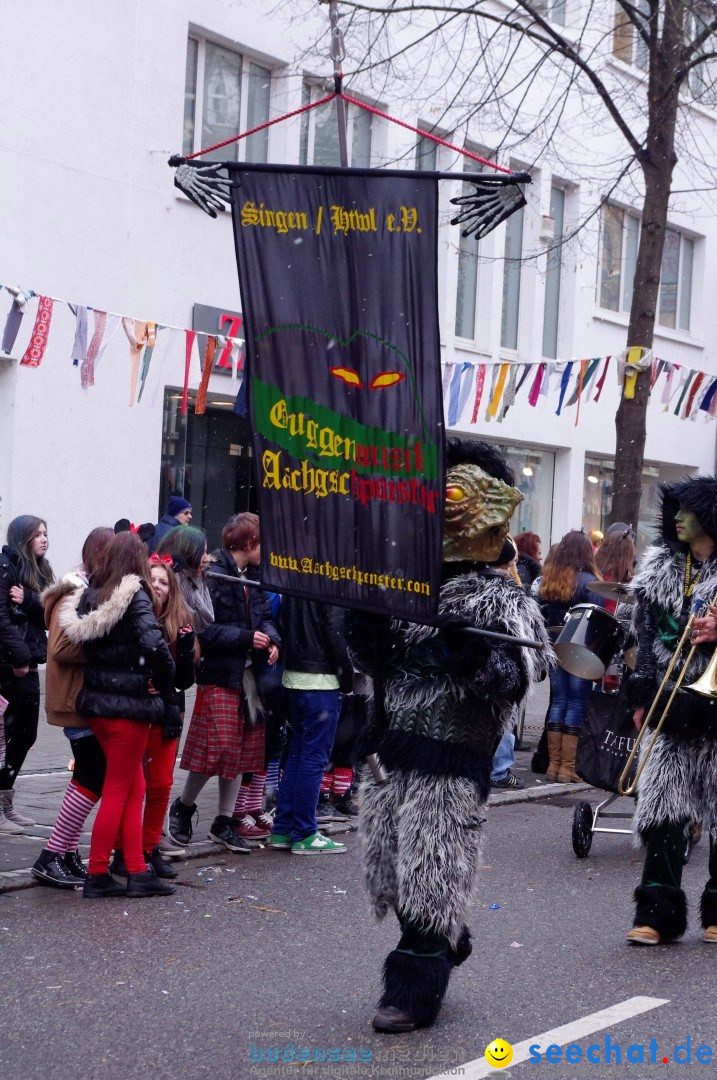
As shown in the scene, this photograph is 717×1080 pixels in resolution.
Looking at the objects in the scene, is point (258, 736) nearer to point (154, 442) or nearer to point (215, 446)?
point (154, 442)

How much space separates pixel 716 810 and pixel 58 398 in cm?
931

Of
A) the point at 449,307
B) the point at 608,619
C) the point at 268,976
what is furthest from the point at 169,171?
the point at 268,976

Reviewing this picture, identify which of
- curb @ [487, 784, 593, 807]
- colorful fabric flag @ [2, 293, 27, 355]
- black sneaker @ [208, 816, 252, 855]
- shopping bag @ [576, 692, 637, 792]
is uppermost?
colorful fabric flag @ [2, 293, 27, 355]

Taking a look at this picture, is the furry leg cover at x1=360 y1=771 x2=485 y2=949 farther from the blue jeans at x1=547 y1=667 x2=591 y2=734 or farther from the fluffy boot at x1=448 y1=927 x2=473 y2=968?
the blue jeans at x1=547 y1=667 x2=591 y2=734

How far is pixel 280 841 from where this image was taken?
791cm

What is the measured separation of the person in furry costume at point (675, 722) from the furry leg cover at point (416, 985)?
60.5 inches

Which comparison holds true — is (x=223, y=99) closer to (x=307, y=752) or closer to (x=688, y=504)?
(x=307, y=752)

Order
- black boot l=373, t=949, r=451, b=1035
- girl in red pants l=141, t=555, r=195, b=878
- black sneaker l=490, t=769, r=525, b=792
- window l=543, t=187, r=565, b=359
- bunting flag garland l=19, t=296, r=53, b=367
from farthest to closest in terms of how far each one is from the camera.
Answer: window l=543, t=187, r=565, b=359 < bunting flag garland l=19, t=296, r=53, b=367 < black sneaker l=490, t=769, r=525, b=792 < girl in red pants l=141, t=555, r=195, b=878 < black boot l=373, t=949, r=451, b=1035

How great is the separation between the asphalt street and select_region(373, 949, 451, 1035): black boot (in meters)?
0.06

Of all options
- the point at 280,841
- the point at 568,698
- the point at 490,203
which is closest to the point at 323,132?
the point at 568,698

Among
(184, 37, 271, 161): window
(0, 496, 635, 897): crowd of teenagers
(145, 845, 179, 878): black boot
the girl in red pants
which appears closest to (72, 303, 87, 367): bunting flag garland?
(184, 37, 271, 161): window

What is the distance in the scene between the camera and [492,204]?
4.79m

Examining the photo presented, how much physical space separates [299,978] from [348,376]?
234 cm

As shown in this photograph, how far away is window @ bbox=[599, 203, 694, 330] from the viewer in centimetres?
2159
